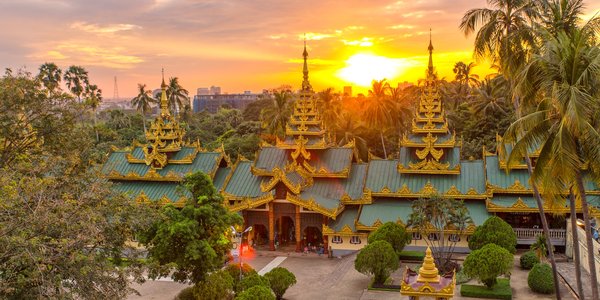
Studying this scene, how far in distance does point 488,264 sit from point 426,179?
37.8 feet

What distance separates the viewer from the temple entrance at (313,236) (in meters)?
38.4

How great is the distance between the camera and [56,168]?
65.3 feet

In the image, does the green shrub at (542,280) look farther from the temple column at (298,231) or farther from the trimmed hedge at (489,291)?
the temple column at (298,231)

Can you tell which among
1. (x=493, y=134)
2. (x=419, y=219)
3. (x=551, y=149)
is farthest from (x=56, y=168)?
(x=493, y=134)

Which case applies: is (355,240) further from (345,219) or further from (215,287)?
(215,287)

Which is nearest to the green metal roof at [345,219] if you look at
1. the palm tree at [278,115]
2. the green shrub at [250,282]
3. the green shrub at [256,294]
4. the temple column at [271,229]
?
the temple column at [271,229]

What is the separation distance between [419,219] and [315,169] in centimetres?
1044

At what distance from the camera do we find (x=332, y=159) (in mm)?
40062

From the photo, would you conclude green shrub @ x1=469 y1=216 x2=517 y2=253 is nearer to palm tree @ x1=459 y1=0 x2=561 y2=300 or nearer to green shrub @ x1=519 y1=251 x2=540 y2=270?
green shrub @ x1=519 y1=251 x2=540 y2=270

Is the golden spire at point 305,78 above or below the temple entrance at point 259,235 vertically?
above

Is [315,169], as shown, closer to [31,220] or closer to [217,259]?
[217,259]

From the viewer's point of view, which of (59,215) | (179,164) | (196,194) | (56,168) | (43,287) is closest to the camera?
(43,287)

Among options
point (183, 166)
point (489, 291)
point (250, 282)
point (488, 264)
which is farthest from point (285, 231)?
point (488, 264)

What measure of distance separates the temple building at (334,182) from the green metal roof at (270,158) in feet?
0.25
